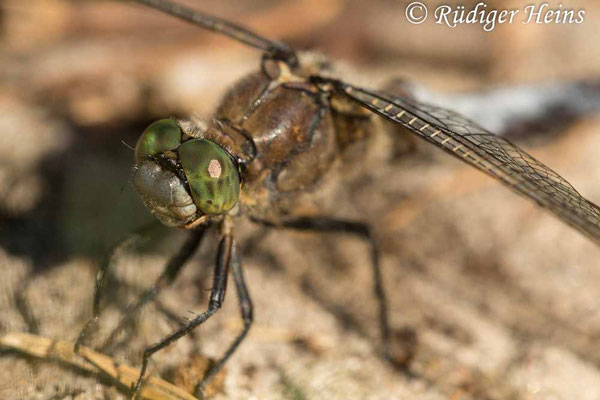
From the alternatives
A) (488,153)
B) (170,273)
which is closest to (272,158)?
(170,273)

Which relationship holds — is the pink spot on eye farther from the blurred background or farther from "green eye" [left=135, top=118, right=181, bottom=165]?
the blurred background

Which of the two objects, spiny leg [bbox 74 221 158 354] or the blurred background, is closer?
spiny leg [bbox 74 221 158 354]

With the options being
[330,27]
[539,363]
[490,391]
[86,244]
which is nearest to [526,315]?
[539,363]

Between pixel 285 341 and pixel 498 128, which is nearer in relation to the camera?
pixel 285 341

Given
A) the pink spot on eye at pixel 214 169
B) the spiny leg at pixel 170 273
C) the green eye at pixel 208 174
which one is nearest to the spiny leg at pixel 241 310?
the spiny leg at pixel 170 273

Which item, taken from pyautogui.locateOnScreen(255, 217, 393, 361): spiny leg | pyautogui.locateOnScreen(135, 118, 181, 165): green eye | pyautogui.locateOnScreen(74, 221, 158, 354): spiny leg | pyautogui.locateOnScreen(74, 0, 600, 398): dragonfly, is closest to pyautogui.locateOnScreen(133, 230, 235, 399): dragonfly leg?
pyautogui.locateOnScreen(74, 0, 600, 398): dragonfly

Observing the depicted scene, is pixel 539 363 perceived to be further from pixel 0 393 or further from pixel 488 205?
pixel 0 393
